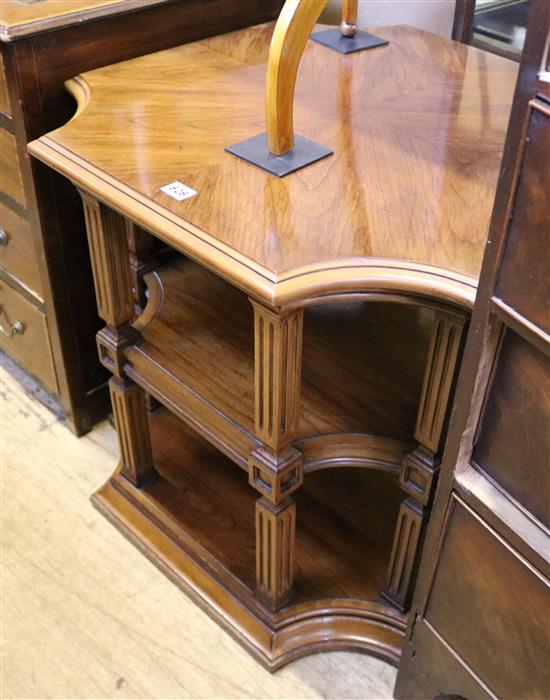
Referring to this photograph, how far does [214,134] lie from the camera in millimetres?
1037

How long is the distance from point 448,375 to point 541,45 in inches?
16.9

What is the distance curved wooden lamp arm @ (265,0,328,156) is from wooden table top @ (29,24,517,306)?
0.19ft

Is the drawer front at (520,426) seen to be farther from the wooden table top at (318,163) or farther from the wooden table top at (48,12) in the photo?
the wooden table top at (48,12)

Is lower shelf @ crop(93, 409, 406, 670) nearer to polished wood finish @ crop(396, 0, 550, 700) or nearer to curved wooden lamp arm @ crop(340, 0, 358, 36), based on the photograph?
polished wood finish @ crop(396, 0, 550, 700)

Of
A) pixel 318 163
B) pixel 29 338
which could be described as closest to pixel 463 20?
pixel 318 163

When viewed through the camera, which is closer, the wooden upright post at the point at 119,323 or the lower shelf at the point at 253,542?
the wooden upright post at the point at 119,323

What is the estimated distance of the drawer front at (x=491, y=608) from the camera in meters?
0.82

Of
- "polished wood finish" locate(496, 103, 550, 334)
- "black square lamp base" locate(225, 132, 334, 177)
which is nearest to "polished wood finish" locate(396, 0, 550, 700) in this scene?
"polished wood finish" locate(496, 103, 550, 334)

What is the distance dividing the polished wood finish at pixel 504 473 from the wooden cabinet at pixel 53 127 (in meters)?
0.76

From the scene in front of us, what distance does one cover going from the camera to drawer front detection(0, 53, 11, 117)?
1146 mm


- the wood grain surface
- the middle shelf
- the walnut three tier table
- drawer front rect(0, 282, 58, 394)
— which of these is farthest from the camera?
drawer front rect(0, 282, 58, 394)

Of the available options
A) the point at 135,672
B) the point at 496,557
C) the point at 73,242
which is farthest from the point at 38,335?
the point at 496,557

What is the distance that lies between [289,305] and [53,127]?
0.62 metres

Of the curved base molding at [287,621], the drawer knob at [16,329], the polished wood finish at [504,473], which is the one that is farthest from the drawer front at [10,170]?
the polished wood finish at [504,473]
